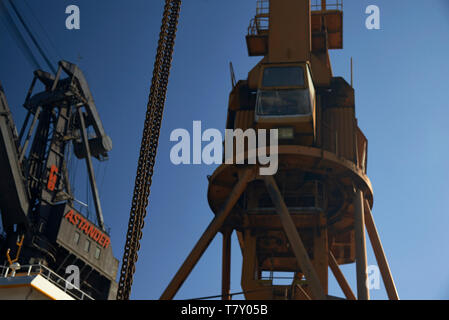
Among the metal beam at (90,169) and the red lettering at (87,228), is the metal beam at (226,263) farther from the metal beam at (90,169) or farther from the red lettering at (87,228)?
the metal beam at (90,169)

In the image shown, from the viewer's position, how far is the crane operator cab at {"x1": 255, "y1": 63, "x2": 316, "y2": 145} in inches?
1208

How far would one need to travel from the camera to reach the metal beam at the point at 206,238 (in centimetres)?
3012

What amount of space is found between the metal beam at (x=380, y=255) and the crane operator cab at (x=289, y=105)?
195 inches

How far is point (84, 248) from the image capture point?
56.2 meters

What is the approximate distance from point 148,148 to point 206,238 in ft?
33.1

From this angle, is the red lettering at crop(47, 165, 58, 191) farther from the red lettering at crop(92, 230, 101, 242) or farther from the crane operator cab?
the crane operator cab

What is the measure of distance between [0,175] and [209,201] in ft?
83.3

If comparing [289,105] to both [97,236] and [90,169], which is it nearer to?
[97,236]

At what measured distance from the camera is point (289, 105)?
102 feet

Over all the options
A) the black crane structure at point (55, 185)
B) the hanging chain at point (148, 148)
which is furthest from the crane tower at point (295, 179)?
the black crane structure at point (55, 185)

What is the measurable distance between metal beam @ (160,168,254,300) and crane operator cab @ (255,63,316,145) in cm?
245

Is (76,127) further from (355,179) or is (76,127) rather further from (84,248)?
(355,179)
